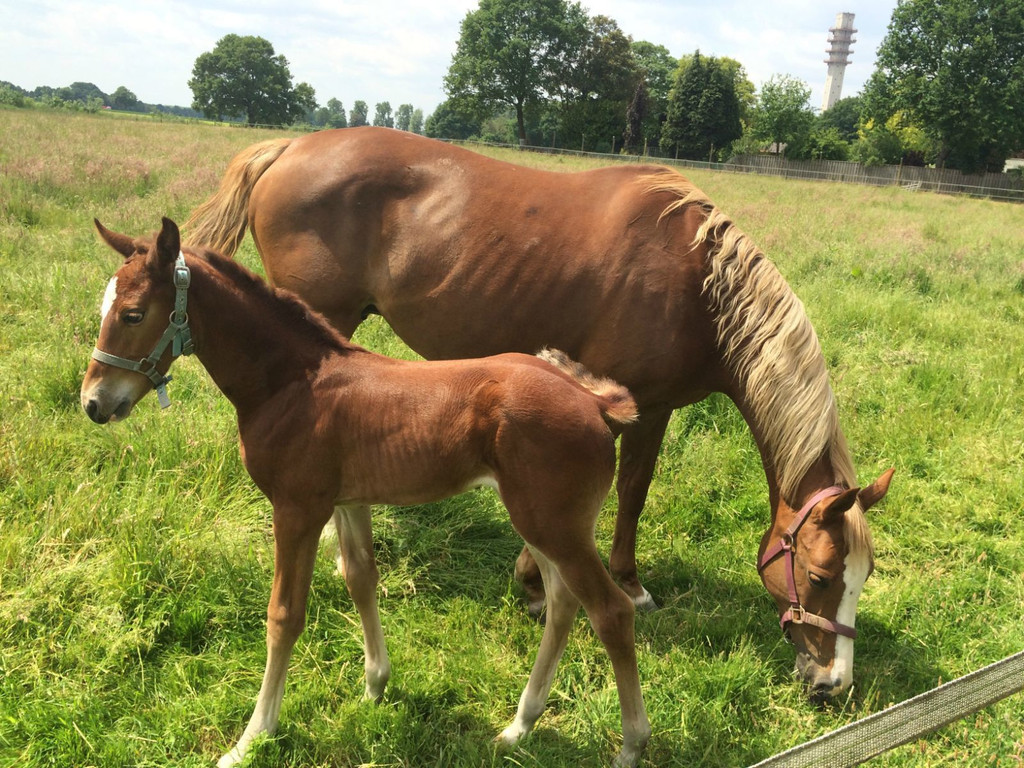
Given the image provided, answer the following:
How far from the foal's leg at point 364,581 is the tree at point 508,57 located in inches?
2007

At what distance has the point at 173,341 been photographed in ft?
6.62

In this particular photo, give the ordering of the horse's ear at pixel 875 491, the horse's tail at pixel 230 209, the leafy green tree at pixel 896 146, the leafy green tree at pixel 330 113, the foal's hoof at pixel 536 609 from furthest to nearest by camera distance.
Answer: the leafy green tree at pixel 330 113 < the leafy green tree at pixel 896 146 < the horse's tail at pixel 230 209 < the foal's hoof at pixel 536 609 < the horse's ear at pixel 875 491

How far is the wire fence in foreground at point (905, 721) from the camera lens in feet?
5.32

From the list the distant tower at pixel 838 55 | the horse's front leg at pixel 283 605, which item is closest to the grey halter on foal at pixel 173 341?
the horse's front leg at pixel 283 605

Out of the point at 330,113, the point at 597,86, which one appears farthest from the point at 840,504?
the point at 330,113

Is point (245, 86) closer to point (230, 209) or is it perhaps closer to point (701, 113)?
point (701, 113)

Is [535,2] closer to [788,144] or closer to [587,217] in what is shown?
[788,144]

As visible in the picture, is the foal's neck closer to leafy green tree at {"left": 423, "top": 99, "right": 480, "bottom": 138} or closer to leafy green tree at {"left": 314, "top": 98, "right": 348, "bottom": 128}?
leafy green tree at {"left": 423, "top": 99, "right": 480, "bottom": 138}

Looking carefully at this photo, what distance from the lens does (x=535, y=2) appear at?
51344 mm

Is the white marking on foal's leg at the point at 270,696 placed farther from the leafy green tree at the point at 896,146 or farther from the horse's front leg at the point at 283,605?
the leafy green tree at the point at 896,146

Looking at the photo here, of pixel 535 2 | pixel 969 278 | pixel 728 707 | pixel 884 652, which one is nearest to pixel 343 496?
pixel 728 707

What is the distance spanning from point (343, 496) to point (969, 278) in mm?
9190

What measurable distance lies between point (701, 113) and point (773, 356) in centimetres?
4726

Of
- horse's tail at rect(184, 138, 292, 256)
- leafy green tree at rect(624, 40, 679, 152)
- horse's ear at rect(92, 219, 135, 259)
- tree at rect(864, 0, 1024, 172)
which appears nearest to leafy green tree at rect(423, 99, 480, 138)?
leafy green tree at rect(624, 40, 679, 152)
